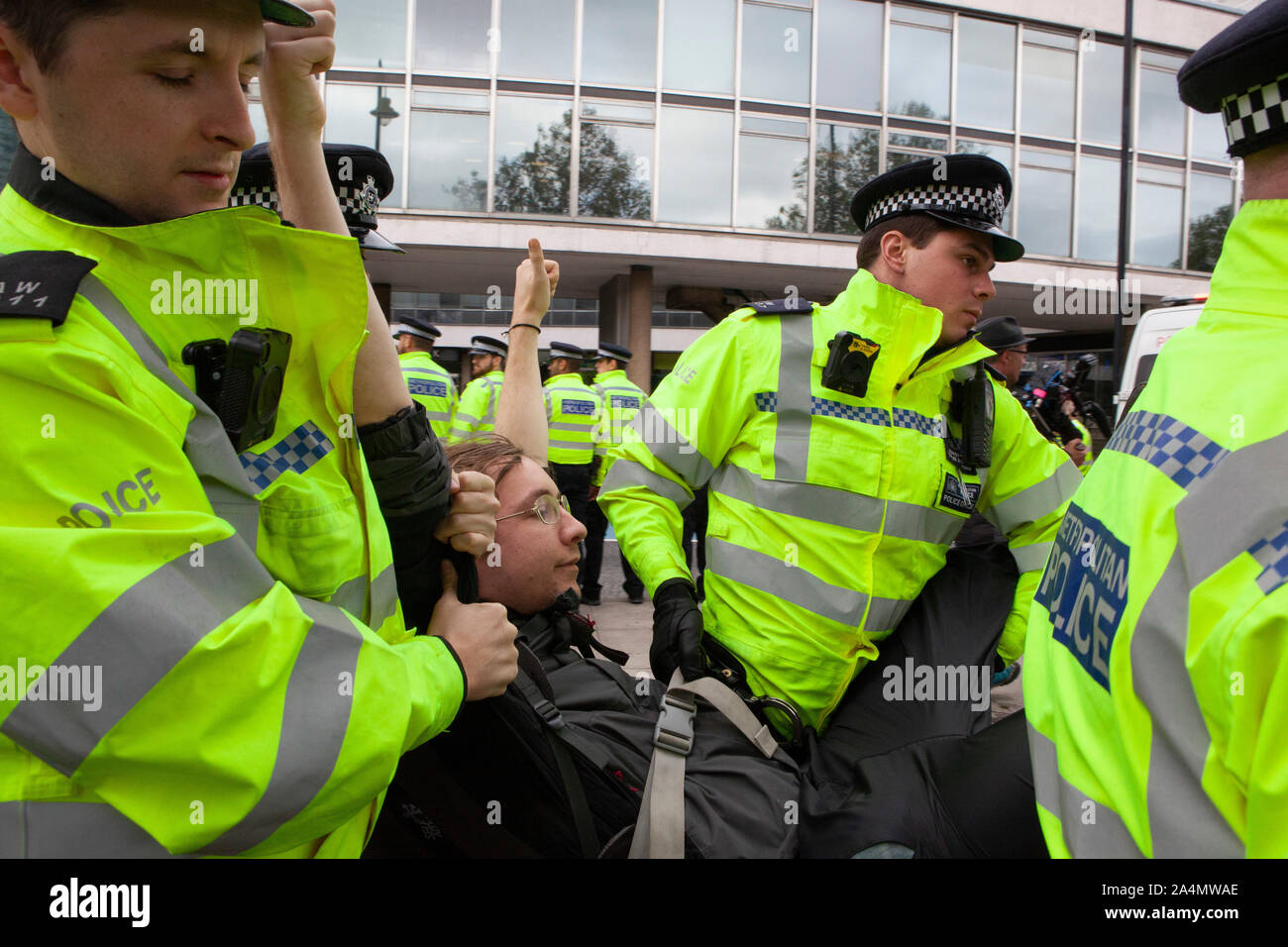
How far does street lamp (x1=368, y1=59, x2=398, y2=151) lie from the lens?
13484mm

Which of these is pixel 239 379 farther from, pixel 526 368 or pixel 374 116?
pixel 374 116

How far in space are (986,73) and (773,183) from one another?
460cm

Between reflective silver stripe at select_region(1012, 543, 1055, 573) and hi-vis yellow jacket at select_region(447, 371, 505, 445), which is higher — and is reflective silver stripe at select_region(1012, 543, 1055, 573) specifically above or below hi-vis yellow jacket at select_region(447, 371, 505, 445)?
below

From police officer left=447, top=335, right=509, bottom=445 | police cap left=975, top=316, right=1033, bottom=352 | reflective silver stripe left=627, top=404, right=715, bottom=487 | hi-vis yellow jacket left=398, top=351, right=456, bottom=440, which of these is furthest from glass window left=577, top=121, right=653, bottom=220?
reflective silver stripe left=627, top=404, right=715, bottom=487

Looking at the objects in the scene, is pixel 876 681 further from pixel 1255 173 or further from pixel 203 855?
pixel 203 855

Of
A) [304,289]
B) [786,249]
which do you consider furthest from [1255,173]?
[786,249]

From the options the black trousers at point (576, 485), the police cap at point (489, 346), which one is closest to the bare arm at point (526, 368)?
the black trousers at point (576, 485)

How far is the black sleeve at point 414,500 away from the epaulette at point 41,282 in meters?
0.51

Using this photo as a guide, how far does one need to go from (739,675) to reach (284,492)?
140 centimetres

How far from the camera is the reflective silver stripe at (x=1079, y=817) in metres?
1.03

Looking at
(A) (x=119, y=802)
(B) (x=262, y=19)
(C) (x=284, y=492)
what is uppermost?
(B) (x=262, y=19)

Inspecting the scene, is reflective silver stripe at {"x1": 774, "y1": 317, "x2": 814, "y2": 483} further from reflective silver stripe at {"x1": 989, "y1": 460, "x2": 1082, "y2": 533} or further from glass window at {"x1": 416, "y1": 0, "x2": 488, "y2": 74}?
glass window at {"x1": 416, "y1": 0, "x2": 488, "y2": 74}

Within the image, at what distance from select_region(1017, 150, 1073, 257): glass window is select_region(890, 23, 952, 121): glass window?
6.65ft
